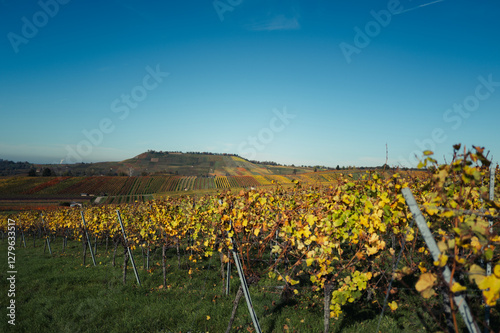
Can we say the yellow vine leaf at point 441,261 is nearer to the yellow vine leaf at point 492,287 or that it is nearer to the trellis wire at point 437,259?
the trellis wire at point 437,259

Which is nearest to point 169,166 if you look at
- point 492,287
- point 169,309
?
point 169,309

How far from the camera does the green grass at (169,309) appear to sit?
5148 millimetres

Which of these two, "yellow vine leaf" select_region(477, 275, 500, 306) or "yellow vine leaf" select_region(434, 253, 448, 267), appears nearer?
"yellow vine leaf" select_region(477, 275, 500, 306)

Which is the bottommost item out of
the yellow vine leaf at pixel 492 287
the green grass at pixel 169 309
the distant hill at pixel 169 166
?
the green grass at pixel 169 309

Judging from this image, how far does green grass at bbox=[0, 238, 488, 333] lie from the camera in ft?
16.9

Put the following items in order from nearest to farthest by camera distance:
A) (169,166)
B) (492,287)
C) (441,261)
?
(492,287) < (441,261) < (169,166)

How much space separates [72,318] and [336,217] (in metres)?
6.92

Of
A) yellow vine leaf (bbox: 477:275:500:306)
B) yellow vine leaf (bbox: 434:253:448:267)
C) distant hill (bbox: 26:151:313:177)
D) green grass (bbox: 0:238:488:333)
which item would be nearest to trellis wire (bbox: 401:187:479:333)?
yellow vine leaf (bbox: 434:253:448:267)

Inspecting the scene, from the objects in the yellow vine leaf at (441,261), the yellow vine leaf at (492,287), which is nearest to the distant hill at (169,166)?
the yellow vine leaf at (441,261)

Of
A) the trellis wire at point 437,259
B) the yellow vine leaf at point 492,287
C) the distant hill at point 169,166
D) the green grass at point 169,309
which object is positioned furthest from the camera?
the distant hill at point 169,166

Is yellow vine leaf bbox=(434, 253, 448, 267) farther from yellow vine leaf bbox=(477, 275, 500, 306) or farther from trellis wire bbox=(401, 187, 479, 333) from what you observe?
yellow vine leaf bbox=(477, 275, 500, 306)

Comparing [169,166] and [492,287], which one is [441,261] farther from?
[169,166]

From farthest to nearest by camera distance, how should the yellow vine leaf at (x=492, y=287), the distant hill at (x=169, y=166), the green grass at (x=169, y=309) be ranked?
the distant hill at (x=169, y=166), the green grass at (x=169, y=309), the yellow vine leaf at (x=492, y=287)

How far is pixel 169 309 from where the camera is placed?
5965mm
